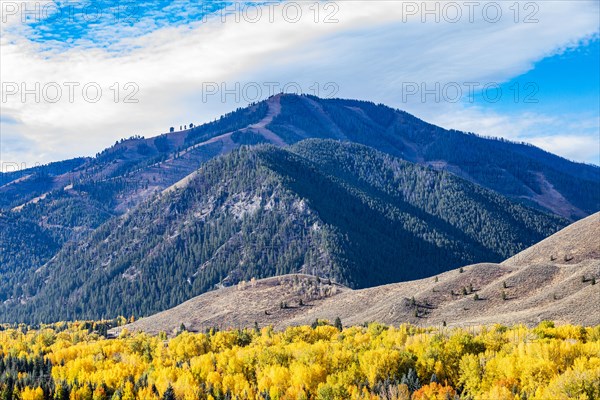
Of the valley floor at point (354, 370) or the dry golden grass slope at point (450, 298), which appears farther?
the dry golden grass slope at point (450, 298)

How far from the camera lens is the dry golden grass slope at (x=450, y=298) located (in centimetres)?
10019

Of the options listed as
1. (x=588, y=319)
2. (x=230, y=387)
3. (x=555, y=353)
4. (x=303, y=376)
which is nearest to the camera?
(x=555, y=353)

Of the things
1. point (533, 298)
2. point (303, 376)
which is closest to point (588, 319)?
point (533, 298)

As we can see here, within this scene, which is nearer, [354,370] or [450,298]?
[354,370]

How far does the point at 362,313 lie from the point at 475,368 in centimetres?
6197

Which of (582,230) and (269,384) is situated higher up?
(582,230)

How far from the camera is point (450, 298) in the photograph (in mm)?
116250

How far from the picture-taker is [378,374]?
68.4 metres

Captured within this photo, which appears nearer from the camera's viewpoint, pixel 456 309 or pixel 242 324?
pixel 456 309

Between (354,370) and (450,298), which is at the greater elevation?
(450,298)

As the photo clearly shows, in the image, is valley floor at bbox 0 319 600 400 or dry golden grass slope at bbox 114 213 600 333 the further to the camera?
dry golden grass slope at bbox 114 213 600 333

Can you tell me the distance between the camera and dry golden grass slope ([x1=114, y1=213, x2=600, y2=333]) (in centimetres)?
10019

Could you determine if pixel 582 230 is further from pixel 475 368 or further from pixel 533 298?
pixel 475 368

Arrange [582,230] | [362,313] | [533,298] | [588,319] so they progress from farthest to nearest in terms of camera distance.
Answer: [582,230]
[362,313]
[533,298]
[588,319]
